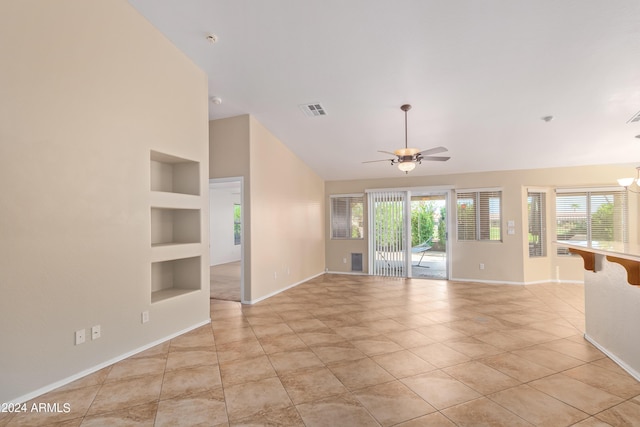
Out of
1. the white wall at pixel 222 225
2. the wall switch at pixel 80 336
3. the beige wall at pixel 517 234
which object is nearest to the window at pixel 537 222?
the beige wall at pixel 517 234

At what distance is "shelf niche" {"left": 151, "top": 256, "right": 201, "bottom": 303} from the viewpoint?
12.7 ft

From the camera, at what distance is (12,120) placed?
224cm

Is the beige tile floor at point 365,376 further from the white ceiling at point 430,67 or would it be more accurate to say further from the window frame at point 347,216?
the window frame at point 347,216

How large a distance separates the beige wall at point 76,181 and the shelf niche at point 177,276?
434 millimetres

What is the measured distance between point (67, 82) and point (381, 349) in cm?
381

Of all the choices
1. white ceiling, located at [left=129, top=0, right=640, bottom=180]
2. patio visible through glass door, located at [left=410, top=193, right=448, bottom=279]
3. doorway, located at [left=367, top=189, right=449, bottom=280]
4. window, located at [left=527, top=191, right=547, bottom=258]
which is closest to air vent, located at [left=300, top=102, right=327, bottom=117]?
white ceiling, located at [left=129, top=0, right=640, bottom=180]

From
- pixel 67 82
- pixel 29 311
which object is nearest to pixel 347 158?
pixel 67 82

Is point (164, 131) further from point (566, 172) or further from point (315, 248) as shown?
point (566, 172)

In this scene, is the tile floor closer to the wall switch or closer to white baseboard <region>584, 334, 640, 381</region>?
the wall switch

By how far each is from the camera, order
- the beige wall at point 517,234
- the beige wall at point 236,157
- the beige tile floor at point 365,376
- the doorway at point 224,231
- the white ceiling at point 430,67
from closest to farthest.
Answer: the beige tile floor at point 365,376 → the white ceiling at point 430,67 → the beige wall at point 236,157 → the beige wall at point 517,234 → the doorway at point 224,231

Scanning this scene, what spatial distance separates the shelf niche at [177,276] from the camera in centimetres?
387

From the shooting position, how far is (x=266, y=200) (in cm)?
540

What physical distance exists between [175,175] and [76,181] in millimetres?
1454

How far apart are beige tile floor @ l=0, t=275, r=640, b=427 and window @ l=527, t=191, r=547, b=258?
244 centimetres
